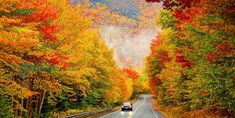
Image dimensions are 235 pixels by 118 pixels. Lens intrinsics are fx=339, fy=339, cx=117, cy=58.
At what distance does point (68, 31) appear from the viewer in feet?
83.1

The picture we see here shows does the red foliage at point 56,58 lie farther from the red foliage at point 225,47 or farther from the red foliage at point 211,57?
the red foliage at point 225,47

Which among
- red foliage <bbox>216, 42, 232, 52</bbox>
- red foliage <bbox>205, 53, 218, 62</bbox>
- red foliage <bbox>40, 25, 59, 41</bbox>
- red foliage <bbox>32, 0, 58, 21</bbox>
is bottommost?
red foliage <bbox>205, 53, 218, 62</bbox>

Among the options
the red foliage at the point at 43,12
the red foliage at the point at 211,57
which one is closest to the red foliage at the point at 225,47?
the red foliage at the point at 211,57

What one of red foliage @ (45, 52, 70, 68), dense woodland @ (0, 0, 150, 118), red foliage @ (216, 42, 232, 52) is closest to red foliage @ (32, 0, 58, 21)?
dense woodland @ (0, 0, 150, 118)

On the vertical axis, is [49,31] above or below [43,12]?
below

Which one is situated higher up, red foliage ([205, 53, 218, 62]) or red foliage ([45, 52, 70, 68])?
red foliage ([205, 53, 218, 62])

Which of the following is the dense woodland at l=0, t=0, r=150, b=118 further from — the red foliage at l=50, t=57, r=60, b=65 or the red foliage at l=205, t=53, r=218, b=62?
the red foliage at l=205, t=53, r=218, b=62

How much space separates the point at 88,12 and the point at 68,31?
417 centimetres

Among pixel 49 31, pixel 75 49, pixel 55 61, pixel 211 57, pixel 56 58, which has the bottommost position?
pixel 55 61

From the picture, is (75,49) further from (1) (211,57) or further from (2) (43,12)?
(1) (211,57)

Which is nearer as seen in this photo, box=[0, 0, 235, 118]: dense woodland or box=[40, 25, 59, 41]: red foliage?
box=[0, 0, 235, 118]: dense woodland

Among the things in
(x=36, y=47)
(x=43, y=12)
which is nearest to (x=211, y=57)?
(x=36, y=47)

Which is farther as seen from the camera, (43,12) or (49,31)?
(49,31)

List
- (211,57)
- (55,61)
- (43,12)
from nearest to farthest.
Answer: (211,57), (43,12), (55,61)
